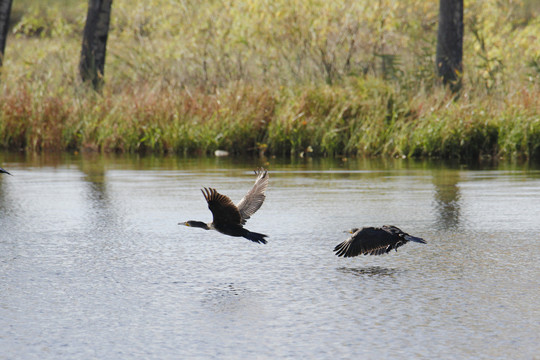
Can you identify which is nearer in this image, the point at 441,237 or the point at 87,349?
the point at 87,349

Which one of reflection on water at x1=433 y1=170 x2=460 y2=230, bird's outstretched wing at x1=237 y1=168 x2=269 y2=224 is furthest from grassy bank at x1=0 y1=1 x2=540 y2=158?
bird's outstretched wing at x1=237 y1=168 x2=269 y2=224

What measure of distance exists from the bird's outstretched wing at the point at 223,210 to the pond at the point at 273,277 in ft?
1.02

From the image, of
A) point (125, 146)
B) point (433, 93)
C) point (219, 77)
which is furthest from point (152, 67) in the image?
point (433, 93)

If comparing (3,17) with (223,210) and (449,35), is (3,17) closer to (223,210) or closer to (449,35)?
(449,35)

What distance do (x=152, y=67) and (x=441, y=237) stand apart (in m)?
15.4

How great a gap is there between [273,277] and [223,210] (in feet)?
1.72

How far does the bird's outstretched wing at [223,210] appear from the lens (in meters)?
5.59

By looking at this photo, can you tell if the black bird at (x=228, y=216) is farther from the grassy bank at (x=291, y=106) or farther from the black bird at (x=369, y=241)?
the grassy bank at (x=291, y=106)

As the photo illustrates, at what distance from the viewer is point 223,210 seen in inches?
226

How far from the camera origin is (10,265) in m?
6.02

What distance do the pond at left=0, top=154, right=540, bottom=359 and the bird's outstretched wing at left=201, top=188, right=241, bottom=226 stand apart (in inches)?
12.2

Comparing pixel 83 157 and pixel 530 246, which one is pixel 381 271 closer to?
pixel 530 246

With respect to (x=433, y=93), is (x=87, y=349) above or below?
below

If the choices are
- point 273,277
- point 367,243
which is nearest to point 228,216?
point 273,277
